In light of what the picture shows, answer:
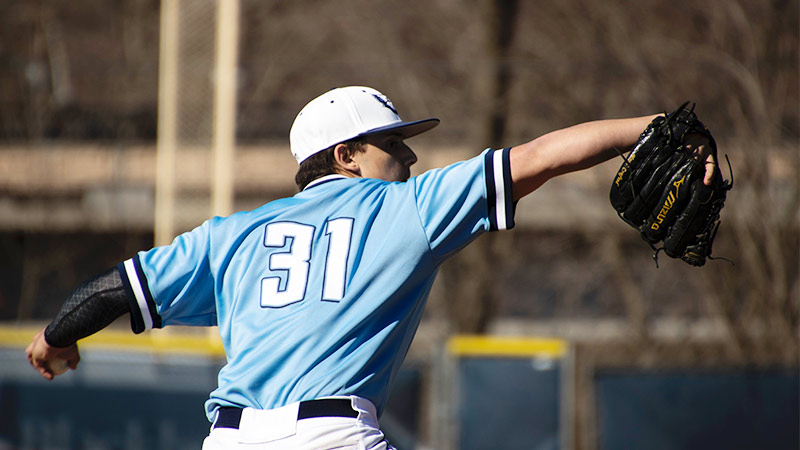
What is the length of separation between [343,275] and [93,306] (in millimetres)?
775

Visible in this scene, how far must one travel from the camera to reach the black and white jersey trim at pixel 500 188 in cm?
241

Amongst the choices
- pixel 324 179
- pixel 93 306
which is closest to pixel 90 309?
pixel 93 306

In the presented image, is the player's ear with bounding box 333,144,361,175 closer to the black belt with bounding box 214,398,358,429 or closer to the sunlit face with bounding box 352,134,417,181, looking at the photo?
the sunlit face with bounding box 352,134,417,181

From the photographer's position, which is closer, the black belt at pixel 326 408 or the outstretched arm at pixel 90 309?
the black belt at pixel 326 408

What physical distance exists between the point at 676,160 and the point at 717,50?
7363 mm

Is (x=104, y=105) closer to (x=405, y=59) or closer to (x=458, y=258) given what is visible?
(x=405, y=59)

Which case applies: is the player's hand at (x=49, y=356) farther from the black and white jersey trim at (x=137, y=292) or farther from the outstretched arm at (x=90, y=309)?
the black and white jersey trim at (x=137, y=292)

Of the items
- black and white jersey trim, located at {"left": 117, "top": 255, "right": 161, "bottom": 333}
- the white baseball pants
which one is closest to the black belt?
the white baseball pants

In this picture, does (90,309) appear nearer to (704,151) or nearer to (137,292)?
(137,292)

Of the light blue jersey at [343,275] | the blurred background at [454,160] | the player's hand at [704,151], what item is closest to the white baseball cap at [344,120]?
the light blue jersey at [343,275]

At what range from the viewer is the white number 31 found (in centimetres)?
244

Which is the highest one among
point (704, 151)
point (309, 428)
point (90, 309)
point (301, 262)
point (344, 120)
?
point (344, 120)

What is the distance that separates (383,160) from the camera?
273 centimetres

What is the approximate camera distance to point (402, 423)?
6.45m
